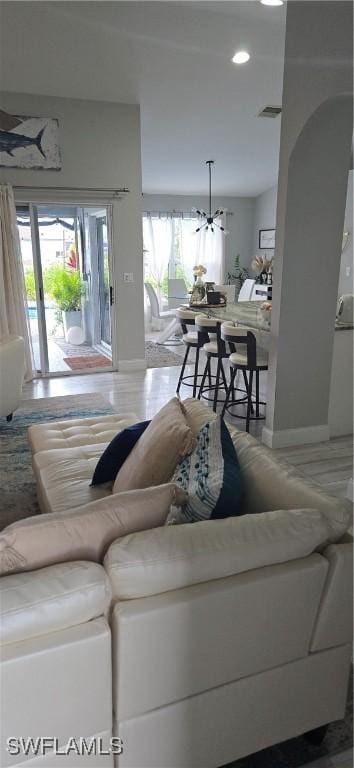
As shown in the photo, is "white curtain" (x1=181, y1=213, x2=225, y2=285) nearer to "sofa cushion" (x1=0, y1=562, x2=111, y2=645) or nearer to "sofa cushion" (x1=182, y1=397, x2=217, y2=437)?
"sofa cushion" (x1=182, y1=397, x2=217, y2=437)

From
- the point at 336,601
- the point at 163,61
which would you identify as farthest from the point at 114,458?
the point at 163,61

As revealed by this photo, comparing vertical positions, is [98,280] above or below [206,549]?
above

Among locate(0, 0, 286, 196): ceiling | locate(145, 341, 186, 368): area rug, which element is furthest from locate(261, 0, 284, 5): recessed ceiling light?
locate(145, 341, 186, 368): area rug

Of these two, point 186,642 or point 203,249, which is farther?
point 203,249

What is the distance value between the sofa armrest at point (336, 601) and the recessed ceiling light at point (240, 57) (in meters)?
4.78

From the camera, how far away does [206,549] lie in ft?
4.15

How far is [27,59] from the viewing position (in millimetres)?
4664

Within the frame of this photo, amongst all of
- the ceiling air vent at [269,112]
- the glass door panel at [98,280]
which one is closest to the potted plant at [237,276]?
the ceiling air vent at [269,112]

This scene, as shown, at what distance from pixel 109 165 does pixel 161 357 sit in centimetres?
268

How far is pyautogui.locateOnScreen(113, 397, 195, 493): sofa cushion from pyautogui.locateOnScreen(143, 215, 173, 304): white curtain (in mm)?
8415

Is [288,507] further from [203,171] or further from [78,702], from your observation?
[203,171]

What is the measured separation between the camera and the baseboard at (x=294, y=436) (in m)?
3.98

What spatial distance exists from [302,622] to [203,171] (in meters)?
8.47

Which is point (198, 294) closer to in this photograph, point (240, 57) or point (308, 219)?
point (240, 57)
